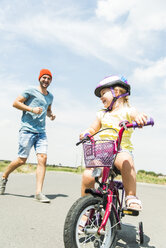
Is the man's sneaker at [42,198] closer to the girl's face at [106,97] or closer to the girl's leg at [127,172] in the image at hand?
the girl's face at [106,97]

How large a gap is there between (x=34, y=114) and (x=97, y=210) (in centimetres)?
330

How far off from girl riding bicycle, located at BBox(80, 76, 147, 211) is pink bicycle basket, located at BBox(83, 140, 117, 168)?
256 millimetres

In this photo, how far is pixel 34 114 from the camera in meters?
5.39

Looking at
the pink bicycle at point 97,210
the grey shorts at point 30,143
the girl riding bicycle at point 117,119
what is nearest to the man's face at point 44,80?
the grey shorts at point 30,143

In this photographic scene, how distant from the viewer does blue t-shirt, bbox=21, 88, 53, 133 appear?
17.6ft

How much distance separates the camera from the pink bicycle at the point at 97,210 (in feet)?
7.01

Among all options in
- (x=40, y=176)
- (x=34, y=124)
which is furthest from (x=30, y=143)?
(x=40, y=176)

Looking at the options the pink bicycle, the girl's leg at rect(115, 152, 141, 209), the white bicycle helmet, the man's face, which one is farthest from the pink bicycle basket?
the man's face

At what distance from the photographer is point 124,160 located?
268cm

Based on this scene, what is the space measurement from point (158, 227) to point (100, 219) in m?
1.83

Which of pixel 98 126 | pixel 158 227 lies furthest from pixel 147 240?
pixel 98 126

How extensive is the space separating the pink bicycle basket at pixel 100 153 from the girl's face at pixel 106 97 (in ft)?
2.53

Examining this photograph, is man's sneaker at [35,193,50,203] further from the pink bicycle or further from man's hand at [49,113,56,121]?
the pink bicycle

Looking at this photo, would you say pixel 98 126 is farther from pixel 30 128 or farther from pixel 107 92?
pixel 30 128
